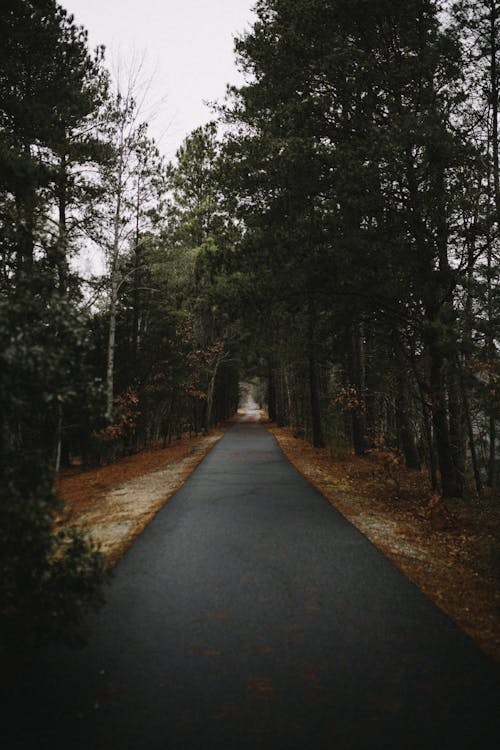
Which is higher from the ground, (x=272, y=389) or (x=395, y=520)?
(x=272, y=389)

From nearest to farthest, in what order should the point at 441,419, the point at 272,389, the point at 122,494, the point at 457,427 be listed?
the point at 441,419 < the point at 122,494 < the point at 457,427 < the point at 272,389

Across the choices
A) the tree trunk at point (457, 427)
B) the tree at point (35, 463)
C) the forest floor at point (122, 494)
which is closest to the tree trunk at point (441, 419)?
the tree trunk at point (457, 427)

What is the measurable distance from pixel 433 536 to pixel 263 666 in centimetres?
467

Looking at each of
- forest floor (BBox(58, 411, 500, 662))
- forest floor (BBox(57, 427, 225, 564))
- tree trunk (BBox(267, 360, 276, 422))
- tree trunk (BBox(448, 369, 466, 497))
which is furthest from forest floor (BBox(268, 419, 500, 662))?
tree trunk (BBox(267, 360, 276, 422))

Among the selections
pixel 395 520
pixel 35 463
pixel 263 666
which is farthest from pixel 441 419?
pixel 35 463

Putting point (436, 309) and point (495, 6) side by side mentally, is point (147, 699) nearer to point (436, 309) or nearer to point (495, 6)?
point (436, 309)

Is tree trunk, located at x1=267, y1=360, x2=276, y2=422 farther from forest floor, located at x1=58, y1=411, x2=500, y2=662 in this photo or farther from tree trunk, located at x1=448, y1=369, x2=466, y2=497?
tree trunk, located at x1=448, y1=369, x2=466, y2=497

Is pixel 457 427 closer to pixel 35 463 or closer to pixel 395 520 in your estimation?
pixel 395 520

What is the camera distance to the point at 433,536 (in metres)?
6.98

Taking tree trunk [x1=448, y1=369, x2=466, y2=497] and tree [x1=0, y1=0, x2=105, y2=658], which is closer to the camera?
tree [x1=0, y1=0, x2=105, y2=658]

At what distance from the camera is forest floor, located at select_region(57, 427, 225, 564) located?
6.54 meters

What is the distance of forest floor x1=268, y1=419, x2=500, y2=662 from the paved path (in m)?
0.29

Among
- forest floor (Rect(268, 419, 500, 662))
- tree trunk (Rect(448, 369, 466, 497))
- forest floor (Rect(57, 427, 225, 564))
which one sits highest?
tree trunk (Rect(448, 369, 466, 497))

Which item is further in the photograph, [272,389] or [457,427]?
[272,389]
